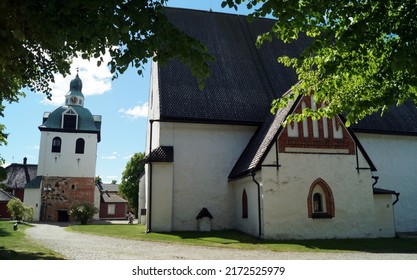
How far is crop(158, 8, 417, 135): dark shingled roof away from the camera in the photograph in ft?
61.6

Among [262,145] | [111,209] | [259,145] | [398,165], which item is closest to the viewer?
[262,145]

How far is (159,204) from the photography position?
1720cm

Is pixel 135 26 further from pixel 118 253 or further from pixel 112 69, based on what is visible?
pixel 118 253

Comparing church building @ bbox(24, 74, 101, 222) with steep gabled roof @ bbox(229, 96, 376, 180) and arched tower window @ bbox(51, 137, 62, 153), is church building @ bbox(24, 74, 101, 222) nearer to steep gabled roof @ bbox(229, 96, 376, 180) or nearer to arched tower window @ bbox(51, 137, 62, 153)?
arched tower window @ bbox(51, 137, 62, 153)

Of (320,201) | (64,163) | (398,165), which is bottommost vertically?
(320,201)

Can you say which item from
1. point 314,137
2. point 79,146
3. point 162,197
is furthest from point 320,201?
point 79,146

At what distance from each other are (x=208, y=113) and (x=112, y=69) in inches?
522

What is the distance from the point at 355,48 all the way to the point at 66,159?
37176 millimetres

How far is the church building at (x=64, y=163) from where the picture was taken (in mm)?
36438

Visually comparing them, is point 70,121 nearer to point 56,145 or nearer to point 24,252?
point 56,145

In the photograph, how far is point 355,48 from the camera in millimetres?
7016

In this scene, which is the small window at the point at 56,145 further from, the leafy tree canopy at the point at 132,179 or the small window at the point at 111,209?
the small window at the point at 111,209

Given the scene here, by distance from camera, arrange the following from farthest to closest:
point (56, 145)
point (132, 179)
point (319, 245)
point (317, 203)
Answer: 1. point (132, 179)
2. point (56, 145)
3. point (317, 203)
4. point (319, 245)

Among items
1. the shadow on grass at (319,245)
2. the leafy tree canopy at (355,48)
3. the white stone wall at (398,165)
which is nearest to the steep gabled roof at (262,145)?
the shadow on grass at (319,245)
